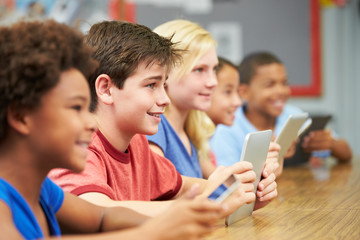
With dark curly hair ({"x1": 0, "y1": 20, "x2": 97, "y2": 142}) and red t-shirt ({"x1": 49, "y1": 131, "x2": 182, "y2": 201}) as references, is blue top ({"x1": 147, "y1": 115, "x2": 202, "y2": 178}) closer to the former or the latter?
red t-shirt ({"x1": 49, "y1": 131, "x2": 182, "y2": 201})

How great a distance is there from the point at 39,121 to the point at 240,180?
46 centimetres

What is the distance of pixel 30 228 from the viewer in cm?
70

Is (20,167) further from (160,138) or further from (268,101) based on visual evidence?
(268,101)

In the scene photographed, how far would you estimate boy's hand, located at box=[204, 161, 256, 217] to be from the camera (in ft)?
3.29

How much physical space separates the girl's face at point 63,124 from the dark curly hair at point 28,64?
0.04 feet

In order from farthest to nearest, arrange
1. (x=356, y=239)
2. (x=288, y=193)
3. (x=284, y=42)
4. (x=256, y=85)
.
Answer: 1. (x=284, y=42)
2. (x=256, y=85)
3. (x=288, y=193)
4. (x=356, y=239)

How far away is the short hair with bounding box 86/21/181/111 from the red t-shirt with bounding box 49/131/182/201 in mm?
125

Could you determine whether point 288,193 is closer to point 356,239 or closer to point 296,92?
point 356,239

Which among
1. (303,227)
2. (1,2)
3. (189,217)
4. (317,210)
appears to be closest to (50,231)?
(189,217)

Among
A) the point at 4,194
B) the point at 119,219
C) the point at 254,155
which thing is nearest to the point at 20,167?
the point at 4,194

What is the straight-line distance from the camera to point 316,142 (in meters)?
2.51

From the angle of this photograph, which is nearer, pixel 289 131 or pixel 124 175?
pixel 124 175

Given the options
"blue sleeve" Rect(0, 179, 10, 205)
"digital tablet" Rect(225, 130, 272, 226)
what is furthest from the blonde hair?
"blue sleeve" Rect(0, 179, 10, 205)

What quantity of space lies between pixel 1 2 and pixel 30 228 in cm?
281
